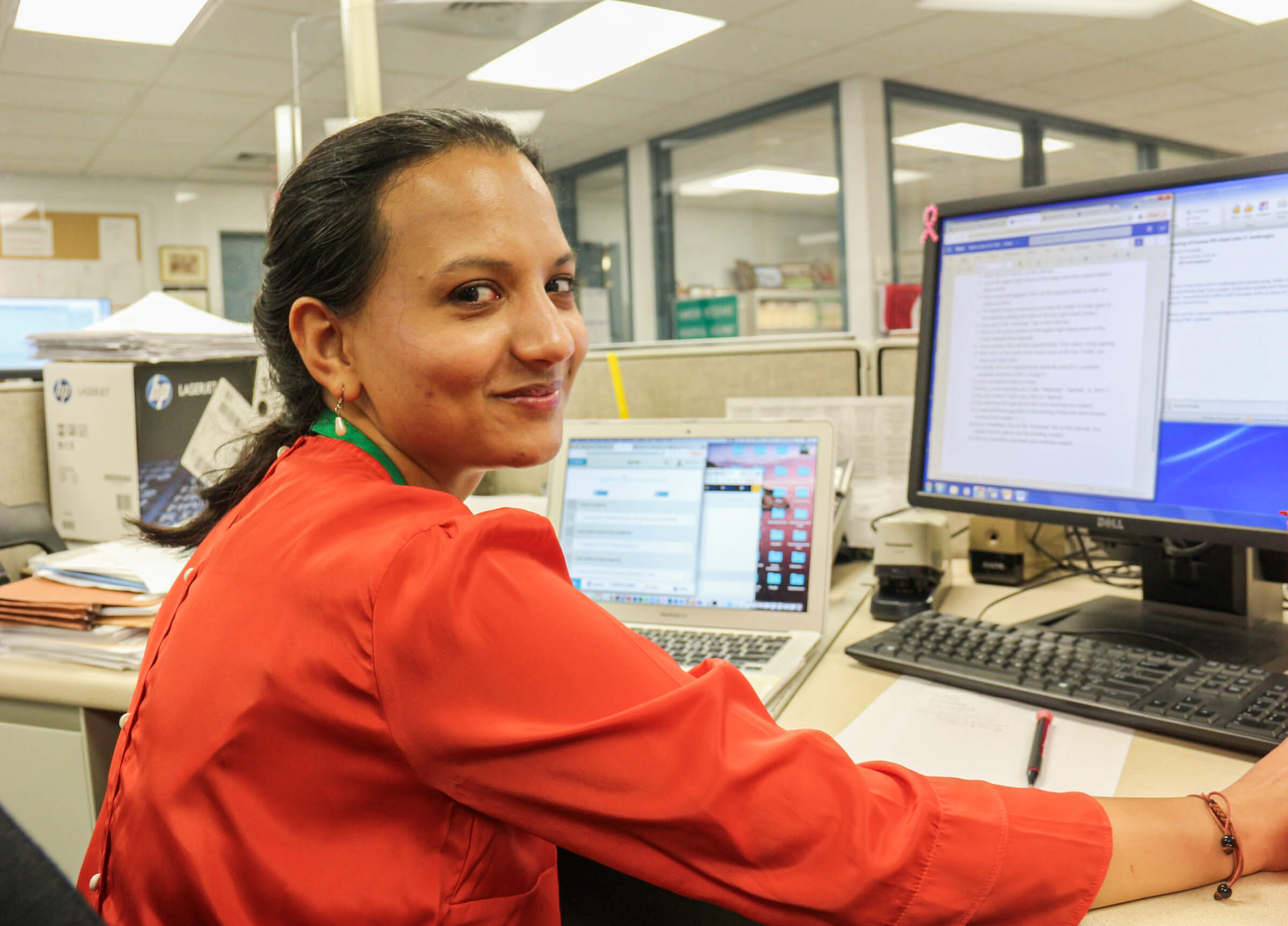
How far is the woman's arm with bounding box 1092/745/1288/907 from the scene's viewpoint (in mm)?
553

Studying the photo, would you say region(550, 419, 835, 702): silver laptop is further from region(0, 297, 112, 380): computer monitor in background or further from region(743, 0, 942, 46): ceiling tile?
region(0, 297, 112, 380): computer monitor in background

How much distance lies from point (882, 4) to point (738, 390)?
3.56 m

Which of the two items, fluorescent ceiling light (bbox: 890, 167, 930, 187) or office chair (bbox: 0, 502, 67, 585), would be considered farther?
fluorescent ceiling light (bbox: 890, 167, 930, 187)

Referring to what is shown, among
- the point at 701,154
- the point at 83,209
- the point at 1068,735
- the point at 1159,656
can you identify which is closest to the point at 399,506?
the point at 1068,735

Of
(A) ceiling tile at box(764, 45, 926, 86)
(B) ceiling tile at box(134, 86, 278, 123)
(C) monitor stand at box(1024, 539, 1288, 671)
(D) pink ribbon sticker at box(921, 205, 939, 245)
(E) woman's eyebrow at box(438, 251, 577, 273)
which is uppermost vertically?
(A) ceiling tile at box(764, 45, 926, 86)

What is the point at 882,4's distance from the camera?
4352mm

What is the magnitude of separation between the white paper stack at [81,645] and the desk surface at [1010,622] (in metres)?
0.01

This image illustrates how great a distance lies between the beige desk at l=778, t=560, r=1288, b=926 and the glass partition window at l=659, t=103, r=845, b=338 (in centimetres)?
476

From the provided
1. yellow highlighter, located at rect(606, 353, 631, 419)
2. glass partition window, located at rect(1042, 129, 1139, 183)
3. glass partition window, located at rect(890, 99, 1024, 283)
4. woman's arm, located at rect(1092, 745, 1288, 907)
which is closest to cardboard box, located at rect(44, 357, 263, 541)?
yellow highlighter, located at rect(606, 353, 631, 419)

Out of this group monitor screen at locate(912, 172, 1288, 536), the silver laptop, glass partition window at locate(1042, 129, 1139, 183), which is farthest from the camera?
glass partition window at locate(1042, 129, 1139, 183)

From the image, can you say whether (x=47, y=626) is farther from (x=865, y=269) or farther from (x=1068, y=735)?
(x=865, y=269)

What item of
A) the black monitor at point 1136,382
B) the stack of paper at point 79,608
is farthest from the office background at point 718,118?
the black monitor at point 1136,382

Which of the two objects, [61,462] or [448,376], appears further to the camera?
[61,462]

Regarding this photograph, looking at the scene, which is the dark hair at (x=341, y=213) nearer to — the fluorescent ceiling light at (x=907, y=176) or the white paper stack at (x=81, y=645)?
the white paper stack at (x=81, y=645)
